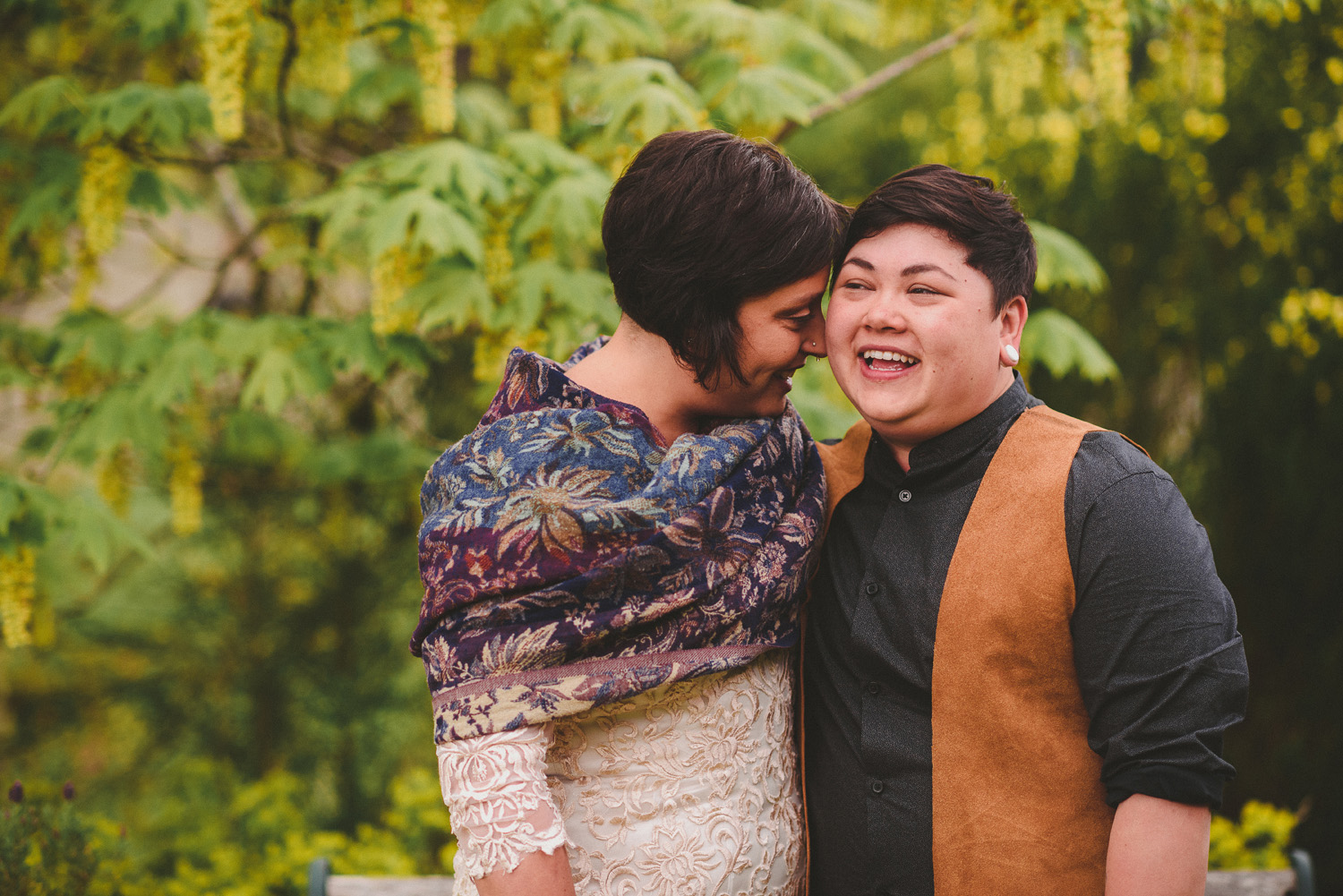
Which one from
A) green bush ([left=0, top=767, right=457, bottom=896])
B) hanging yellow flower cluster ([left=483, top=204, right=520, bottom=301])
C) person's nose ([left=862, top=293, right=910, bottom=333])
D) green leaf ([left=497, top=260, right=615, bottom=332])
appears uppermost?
hanging yellow flower cluster ([left=483, top=204, right=520, bottom=301])

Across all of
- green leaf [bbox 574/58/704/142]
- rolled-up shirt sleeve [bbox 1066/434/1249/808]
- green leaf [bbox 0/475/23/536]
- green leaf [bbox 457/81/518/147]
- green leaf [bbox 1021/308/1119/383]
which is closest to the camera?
rolled-up shirt sleeve [bbox 1066/434/1249/808]

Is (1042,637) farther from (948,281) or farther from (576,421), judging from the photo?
(576,421)

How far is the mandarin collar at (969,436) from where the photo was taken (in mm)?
1538

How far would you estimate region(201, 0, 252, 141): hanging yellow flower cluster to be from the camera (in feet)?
8.07

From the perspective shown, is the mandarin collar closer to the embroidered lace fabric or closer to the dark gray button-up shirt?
the dark gray button-up shirt

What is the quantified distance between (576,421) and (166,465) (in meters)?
2.47

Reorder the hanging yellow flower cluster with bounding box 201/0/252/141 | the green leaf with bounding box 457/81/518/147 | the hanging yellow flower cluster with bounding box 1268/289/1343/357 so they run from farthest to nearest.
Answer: the hanging yellow flower cluster with bounding box 1268/289/1343/357 → the green leaf with bounding box 457/81/518/147 → the hanging yellow flower cluster with bounding box 201/0/252/141

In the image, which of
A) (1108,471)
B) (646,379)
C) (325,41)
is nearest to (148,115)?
(325,41)

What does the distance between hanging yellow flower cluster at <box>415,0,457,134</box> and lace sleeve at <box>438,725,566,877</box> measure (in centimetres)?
187

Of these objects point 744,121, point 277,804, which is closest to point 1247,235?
point 744,121

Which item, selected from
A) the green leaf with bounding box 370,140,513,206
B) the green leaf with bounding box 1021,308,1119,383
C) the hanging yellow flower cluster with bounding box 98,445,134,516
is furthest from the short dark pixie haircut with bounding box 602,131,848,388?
the hanging yellow flower cluster with bounding box 98,445,134,516

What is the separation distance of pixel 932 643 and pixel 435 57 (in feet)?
6.87

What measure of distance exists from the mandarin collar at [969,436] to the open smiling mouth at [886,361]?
146 millimetres

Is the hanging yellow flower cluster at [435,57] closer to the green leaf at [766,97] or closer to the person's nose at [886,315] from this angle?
the green leaf at [766,97]
